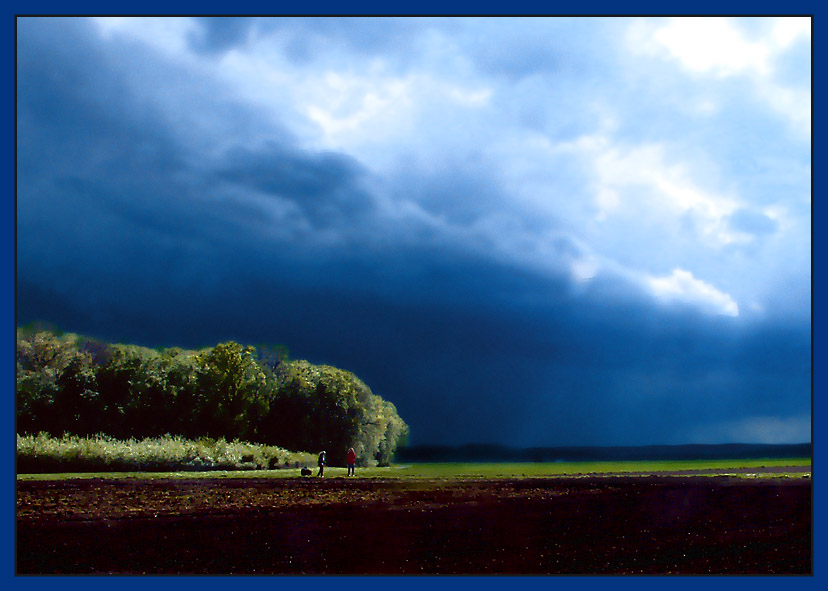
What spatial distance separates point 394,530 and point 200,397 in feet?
30.5

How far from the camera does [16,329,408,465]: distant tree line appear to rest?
1647cm

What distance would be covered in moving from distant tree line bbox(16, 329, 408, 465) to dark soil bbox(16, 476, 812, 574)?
1837mm

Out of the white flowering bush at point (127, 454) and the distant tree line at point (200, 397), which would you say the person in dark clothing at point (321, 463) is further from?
the white flowering bush at point (127, 454)

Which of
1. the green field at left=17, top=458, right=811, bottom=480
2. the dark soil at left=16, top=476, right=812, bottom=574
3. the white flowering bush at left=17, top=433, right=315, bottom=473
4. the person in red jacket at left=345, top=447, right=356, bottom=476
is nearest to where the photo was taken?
the dark soil at left=16, top=476, right=812, bottom=574

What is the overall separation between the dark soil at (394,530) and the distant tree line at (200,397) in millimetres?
1837

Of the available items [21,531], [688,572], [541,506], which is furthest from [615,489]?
[21,531]

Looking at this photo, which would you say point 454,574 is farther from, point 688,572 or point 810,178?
point 810,178

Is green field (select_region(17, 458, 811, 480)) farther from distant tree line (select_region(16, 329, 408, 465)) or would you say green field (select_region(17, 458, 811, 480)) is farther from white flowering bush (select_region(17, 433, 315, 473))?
distant tree line (select_region(16, 329, 408, 465))

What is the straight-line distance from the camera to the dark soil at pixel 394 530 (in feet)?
38.4

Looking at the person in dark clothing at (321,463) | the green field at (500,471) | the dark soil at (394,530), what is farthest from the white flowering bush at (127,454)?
the person in dark clothing at (321,463)

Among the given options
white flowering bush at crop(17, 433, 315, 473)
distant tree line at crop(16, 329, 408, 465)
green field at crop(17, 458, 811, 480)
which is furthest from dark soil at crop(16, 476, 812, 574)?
distant tree line at crop(16, 329, 408, 465)

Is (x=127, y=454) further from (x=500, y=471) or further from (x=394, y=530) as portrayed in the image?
(x=500, y=471)

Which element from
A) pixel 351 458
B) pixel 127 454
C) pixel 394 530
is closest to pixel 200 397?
pixel 127 454

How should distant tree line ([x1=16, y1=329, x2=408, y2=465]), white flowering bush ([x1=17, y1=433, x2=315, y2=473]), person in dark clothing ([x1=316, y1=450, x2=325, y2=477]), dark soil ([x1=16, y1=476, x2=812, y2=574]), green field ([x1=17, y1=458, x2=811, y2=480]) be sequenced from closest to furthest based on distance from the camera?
dark soil ([x1=16, y1=476, x2=812, y2=574])
distant tree line ([x1=16, y1=329, x2=408, y2=465])
white flowering bush ([x1=17, y1=433, x2=315, y2=473])
green field ([x1=17, y1=458, x2=811, y2=480])
person in dark clothing ([x1=316, y1=450, x2=325, y2=477])
